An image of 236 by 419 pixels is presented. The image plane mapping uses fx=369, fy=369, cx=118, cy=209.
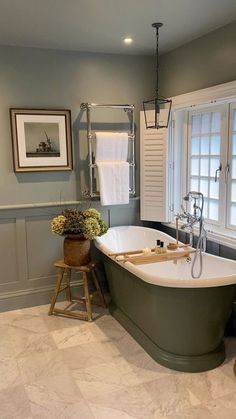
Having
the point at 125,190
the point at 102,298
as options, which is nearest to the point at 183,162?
the point at 125,190

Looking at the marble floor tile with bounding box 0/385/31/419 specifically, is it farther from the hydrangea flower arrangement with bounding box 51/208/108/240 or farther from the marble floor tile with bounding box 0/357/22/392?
the hydrangea flower arrangement with bounding box 51/208/108/240

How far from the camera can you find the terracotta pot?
11.0ft

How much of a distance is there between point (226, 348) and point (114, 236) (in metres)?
1.55

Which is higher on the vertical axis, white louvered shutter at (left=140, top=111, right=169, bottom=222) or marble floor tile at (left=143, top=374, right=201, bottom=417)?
white louvered shutter at (left=140, top=111, right=169, bottom=222)

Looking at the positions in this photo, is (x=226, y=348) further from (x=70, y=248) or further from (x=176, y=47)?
(x=176, y=47)

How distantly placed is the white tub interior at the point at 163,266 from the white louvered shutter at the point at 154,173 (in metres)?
0.22

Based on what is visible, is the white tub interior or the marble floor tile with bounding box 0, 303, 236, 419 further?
the white tub interior

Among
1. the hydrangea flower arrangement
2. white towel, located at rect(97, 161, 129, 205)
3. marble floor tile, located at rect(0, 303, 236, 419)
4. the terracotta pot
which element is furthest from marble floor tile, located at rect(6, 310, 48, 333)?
white towel, located at rect(97, 161, 129, 205)

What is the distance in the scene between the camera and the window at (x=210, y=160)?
3.17 meters

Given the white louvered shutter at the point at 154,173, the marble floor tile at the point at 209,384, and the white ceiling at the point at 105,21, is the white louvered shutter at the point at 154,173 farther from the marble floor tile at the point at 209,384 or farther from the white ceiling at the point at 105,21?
the marble floor tile at the point at 209,384

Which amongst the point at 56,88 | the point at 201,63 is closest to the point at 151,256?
the point at 201,63

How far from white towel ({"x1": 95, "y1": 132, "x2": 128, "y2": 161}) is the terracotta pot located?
853mm

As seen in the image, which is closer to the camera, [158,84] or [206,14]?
[206,14]

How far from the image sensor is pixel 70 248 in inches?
132
